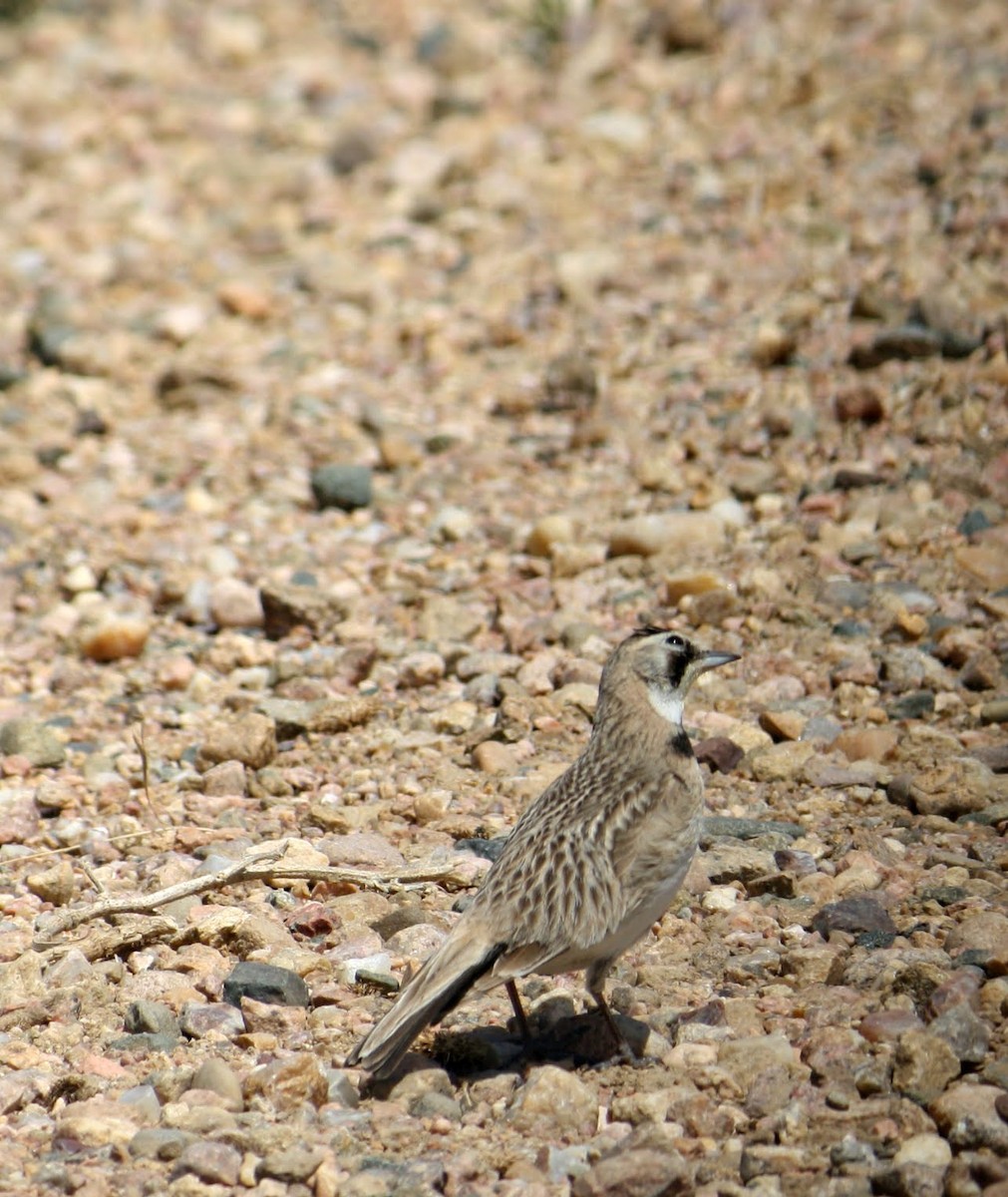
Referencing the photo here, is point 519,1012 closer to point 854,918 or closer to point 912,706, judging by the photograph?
point 854,918

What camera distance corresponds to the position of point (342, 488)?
8.38 meters

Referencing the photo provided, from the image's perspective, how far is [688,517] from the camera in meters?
7.69

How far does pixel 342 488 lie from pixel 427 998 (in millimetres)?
4357

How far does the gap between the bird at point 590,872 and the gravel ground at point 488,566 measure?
26cm

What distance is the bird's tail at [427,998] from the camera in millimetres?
4254

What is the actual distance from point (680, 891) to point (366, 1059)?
1.52 metres

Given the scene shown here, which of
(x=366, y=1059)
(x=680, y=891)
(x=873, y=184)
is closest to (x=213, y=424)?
(x=873, y=184)

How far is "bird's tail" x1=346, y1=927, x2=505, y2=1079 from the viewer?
4254mm

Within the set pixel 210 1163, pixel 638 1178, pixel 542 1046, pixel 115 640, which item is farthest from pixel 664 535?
pixel 210 1163

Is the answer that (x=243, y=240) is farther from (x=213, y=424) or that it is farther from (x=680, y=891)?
(x=680, y=891)

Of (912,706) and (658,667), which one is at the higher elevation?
(658,667)

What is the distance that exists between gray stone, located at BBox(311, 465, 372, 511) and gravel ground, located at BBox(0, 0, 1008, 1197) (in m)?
0.03

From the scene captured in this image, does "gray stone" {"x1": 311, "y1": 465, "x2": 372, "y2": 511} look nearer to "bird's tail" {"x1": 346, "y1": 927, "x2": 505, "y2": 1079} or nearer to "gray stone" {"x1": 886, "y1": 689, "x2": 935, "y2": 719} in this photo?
"gray stone" {"x1": 886, "y1": 689, "x2": 935, "y2": 719}

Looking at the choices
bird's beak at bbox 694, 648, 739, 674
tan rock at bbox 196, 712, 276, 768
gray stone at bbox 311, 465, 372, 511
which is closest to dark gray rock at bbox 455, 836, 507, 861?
bird's beak at bbox 694, 648, 739, 674
